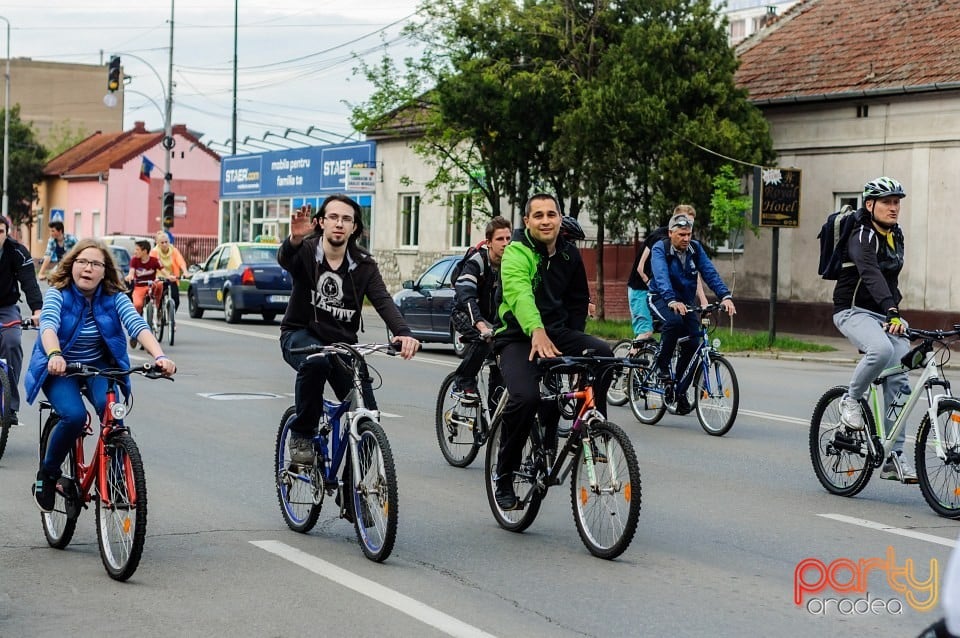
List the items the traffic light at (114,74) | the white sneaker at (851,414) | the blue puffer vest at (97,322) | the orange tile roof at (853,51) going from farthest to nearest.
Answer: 1. the traffic light at (114,74)
2. the orange tile roof at (853,51)
3. the white sneaker at (851,414)
4. the blue puffer vest at (97,322)

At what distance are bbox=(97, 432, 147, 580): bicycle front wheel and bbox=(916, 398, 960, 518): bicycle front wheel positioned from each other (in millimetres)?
4494

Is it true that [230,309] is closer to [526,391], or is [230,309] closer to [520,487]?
[520,487]

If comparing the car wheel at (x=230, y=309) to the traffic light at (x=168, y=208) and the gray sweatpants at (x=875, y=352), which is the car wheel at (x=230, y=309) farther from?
the gray sweatpants at (x=875, y=352)

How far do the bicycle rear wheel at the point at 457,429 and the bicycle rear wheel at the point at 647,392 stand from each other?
9.11 feet

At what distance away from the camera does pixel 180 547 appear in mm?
7332

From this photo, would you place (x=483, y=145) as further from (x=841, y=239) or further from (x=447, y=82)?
(x=841, y=239)

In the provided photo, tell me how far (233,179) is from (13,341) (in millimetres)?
48258

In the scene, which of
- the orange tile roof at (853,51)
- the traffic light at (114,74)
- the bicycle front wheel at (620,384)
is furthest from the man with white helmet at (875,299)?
the traffic light at (114,74)

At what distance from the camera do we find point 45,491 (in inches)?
281

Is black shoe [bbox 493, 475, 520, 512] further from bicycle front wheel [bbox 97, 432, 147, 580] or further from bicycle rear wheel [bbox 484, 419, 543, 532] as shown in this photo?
bicycle front wheel [bbox 97, 432, 147, 580]

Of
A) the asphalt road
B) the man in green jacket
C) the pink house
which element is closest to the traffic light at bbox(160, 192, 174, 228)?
the pink house

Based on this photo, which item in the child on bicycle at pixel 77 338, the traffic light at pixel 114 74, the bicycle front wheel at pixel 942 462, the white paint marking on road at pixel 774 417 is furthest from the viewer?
the traffic light at pixel 114 74

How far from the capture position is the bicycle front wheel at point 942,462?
27.2 feet

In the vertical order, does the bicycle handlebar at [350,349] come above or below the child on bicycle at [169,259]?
below
